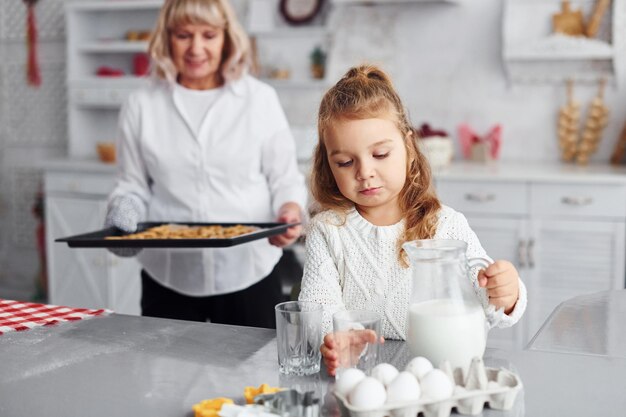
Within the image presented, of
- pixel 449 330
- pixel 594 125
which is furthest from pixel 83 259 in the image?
pixel 449 330

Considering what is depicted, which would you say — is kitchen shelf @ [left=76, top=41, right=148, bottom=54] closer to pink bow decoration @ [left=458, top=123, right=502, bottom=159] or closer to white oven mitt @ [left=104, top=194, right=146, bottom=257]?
pink bow decoration @ [left=458, top=123, right=502, bottom=159]

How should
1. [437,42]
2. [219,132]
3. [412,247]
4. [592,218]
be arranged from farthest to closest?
[437,42]
[592,218]
[219,132]
[412,247]

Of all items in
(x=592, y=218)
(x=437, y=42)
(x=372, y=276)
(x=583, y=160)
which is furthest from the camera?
(x=437, y=42)

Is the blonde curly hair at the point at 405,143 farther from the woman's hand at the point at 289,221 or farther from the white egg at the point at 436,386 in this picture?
the woman's hand at the point at 289,221

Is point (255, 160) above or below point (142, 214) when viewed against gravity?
above

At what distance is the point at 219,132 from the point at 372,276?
1.07 meters

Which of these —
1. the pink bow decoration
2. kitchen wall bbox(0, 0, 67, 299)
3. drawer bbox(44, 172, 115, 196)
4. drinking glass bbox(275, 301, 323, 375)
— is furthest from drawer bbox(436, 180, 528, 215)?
kitchen wall bbox(0, 0, 67, 299)

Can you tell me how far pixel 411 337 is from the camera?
115 cm

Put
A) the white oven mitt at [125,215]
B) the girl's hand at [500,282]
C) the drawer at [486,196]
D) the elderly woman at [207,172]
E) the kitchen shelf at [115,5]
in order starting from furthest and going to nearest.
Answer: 1. the kitchen shelf at [115,5]
2. the drawer at [486,196]
3. the elderly woman at [207,172]
4. the white oven mitt at [125,215]
5. the girl's hand at [500,282]

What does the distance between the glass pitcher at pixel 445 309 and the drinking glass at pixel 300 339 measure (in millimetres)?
175

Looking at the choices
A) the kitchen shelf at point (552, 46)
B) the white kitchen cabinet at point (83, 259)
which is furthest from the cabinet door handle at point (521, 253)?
the white kitchen cabinet at point (83, 259)

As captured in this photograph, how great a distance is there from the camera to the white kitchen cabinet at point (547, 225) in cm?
332

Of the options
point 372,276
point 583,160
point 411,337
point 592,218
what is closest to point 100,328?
point 372,276

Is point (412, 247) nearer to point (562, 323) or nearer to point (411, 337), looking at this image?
point (411, 337)
